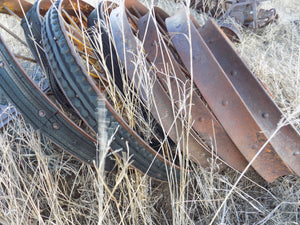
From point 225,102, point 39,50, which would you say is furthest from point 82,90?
point 225,102

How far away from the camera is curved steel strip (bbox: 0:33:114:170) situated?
135cm

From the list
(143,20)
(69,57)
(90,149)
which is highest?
(143,20)

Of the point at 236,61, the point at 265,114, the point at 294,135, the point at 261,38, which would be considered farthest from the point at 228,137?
the point at 261,38

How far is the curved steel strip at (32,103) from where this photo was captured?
1.35m

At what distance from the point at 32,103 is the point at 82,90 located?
306 mm

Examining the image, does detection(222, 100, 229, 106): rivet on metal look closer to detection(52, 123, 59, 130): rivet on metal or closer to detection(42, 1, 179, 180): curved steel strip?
detection(42, 1, 179, 180): curved steel strip

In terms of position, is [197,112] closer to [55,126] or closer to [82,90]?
[82,90]

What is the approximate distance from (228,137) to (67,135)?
1.04 metres

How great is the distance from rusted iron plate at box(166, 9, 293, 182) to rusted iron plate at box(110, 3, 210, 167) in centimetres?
23

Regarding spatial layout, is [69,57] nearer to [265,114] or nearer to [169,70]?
[169,70]

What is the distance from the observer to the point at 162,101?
1557 millimetres

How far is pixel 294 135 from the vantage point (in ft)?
5.05

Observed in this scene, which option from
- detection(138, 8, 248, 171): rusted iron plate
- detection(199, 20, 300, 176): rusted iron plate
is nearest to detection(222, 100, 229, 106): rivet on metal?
detection(138, 8, 248, 171): rusted iron plate

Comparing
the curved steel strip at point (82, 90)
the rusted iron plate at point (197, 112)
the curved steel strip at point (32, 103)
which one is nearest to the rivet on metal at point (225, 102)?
the rusted iron plate at point (197, 112)
